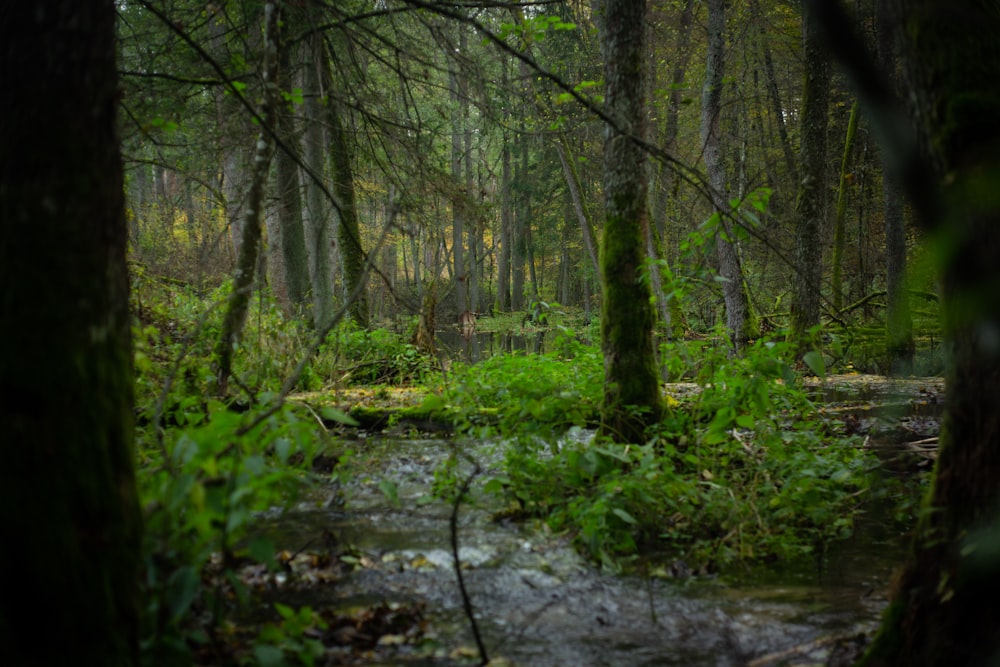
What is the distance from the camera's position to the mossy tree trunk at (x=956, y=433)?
72.0 inches

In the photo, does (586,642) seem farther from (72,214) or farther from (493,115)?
(493,115)

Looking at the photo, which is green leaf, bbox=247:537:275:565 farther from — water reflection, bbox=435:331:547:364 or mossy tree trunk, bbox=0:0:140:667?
water reflection, bbox=435:331:547:364

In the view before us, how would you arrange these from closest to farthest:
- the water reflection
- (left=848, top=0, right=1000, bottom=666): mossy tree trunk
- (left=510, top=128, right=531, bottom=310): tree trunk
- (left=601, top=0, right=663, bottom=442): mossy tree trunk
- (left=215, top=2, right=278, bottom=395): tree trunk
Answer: (left=848, top=0, right=1000, bottom=666): mossy tree trunk < (left=215, top=2, right=278, bottom=395): tree trunk < (left=601, top=0, right=663, bottom=442): mossy tree trunk < the water reflection < (left=510, top=128, right=531, bottom=310): tree trunk

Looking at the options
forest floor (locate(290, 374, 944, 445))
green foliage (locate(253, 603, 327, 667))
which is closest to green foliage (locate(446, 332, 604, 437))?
forest floor (locate(290, 374, 944, 445))

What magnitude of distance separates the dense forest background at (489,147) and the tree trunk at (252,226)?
0.13m

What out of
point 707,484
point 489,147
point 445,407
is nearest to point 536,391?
point 445,407

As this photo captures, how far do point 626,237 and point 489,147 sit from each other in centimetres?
718

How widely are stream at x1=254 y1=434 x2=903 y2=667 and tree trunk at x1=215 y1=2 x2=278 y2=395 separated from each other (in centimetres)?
208

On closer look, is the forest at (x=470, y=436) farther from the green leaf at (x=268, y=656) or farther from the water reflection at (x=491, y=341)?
the water reflection at (x=491, y=341)

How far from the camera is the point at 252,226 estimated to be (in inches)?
235

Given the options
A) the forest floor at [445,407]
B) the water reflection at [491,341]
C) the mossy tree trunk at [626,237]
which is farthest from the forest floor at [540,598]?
the water reflection at [491,341]

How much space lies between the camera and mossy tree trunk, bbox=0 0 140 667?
5.42ft

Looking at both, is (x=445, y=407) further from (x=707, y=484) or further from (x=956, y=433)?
(x=956, y=433)

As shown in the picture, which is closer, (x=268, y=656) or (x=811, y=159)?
(x=268, y=656)
